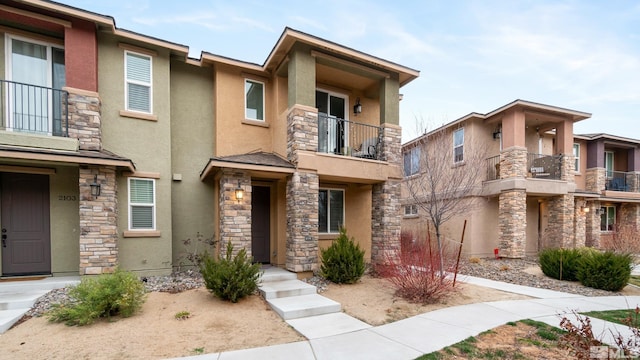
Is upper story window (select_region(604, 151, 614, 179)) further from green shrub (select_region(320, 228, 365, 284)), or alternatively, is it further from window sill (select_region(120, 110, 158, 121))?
window sill (select_region(120, 110, 158, 121))

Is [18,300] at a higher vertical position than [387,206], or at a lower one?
lower

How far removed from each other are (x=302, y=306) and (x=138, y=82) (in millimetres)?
7831

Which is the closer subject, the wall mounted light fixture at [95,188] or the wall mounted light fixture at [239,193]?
the wall mounted light fixture at [95,188]

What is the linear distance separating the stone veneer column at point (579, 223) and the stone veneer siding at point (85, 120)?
21.4m

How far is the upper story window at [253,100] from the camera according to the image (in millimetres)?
9859

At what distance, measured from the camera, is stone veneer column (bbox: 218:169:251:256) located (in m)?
7.97

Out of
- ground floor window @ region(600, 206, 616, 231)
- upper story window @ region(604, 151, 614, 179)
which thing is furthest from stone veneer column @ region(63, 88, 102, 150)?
upper story window @ region(604, 151, 614, 179)

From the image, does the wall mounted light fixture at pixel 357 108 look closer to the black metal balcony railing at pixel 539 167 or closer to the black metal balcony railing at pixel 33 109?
the black metal balcony railing at pixel 539 167

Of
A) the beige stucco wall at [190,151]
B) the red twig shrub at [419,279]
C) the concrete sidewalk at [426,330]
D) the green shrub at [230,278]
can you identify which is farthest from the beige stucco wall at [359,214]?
the green shrub at [230,278]

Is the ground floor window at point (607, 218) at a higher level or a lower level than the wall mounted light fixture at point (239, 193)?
lower

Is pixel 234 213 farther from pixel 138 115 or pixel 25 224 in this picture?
pixel 25 224

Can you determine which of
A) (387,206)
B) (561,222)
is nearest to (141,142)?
(387,206)

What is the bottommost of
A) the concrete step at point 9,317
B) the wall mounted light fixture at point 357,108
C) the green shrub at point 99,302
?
the concrete step at point 9,317

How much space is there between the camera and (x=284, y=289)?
22.9 ft
